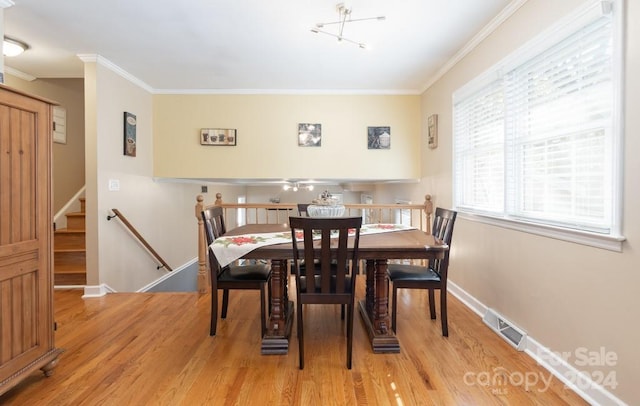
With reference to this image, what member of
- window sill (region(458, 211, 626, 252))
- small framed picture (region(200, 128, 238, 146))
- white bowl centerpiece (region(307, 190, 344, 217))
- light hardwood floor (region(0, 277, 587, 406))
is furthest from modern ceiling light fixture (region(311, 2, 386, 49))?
light hardwood floor (region(0, 277, 587, 406))

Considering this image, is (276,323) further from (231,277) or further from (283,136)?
(283,136)

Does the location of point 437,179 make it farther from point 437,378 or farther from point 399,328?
point 437,378

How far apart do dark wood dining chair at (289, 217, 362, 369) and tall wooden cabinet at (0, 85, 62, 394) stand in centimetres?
140

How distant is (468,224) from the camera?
9.95 feet

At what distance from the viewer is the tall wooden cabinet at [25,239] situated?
1593 millimetres

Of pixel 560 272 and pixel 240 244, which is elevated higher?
pixel 240 244

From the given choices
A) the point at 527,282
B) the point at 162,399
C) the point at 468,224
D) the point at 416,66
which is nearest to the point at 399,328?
the point at 527,282

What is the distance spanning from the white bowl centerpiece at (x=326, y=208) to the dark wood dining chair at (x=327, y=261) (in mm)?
472

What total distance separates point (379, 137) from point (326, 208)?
224 centimetres

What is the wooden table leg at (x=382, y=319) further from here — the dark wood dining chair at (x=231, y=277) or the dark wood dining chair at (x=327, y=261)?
the dark wood dining chair at (x=231, y=277)

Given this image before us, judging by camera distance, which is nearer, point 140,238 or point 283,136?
point 140,238

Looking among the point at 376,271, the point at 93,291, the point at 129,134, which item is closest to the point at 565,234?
the point at 376,271

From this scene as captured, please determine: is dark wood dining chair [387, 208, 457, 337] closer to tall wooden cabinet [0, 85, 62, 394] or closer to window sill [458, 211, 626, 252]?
window sill [458, 211, 626, 252]

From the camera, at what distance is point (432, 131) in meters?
3.88
